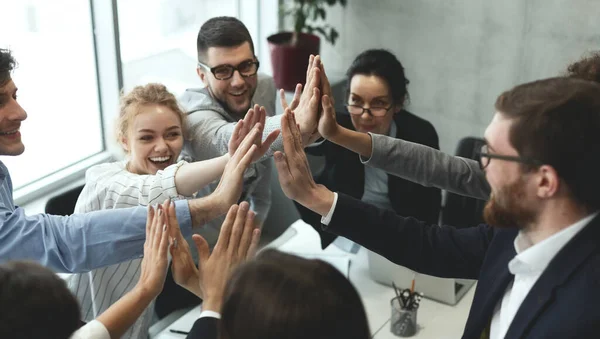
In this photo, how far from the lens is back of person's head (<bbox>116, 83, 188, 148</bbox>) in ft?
8.47

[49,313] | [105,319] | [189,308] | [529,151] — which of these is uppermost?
[529,151]

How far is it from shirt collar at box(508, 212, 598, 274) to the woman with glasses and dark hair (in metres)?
1.55

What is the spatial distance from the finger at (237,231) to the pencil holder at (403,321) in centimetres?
96

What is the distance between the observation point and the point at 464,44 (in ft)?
15.5

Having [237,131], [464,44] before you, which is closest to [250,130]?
[237,131]

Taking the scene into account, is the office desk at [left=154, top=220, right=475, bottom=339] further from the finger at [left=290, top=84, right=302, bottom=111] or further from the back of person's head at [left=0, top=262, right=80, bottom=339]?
the back of person's head at [left=0, top=262, right=80, bottom=339]

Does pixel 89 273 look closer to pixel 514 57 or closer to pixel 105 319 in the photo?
pixel 105 319

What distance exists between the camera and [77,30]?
12.7 ft

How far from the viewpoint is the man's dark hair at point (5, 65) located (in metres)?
2.14

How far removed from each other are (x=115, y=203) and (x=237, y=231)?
75 centimetres

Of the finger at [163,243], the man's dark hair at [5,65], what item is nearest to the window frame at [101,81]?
the man's dark hair at [5,65]

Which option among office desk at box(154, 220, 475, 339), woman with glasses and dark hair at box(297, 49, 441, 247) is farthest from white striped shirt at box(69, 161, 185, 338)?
woman with glasses and dark hair at box(297, 49, 441, 247)

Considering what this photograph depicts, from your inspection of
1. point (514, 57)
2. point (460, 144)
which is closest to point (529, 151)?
point (460, 144)

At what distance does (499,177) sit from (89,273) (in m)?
1.44
